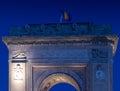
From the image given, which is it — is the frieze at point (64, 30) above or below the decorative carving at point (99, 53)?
above

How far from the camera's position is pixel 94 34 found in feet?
130

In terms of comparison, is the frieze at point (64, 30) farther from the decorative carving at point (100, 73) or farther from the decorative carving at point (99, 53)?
the decorative carving at point (100, 73)

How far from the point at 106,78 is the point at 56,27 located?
533cm

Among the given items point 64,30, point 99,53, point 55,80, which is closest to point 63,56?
point 64,30

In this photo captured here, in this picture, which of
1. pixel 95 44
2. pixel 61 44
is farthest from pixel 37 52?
pixel 95 44

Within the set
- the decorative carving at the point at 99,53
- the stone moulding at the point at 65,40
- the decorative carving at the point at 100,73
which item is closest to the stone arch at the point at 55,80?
the decorative carving at the point at 100,73

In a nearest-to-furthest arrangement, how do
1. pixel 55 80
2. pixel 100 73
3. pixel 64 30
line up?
pixel 100 73
pixel 64 30
pixel 55 80

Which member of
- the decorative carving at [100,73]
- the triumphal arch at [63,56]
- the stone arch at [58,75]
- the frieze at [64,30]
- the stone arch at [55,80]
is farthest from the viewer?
the stone arch at [55,80]

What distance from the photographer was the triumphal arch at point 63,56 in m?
39.6

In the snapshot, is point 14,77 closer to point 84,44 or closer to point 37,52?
point 37,52

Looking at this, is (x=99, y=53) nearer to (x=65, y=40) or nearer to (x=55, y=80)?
(x=65, y=40)

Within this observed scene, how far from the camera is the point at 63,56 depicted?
40094mm

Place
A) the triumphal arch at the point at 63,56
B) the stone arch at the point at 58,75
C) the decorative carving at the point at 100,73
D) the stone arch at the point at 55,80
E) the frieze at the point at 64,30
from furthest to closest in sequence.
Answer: the stone arch at the point at 55,80, the frieze at the point at 64,30, the stone arch at the point at 58,75, the triumphal arch at the point at 63,56, the decorative carving at the point at 100,73

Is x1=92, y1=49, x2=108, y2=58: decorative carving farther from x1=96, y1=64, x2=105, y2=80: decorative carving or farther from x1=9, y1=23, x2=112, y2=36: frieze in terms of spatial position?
x1=9, y1=23, x2=112, y2=36: frieze
